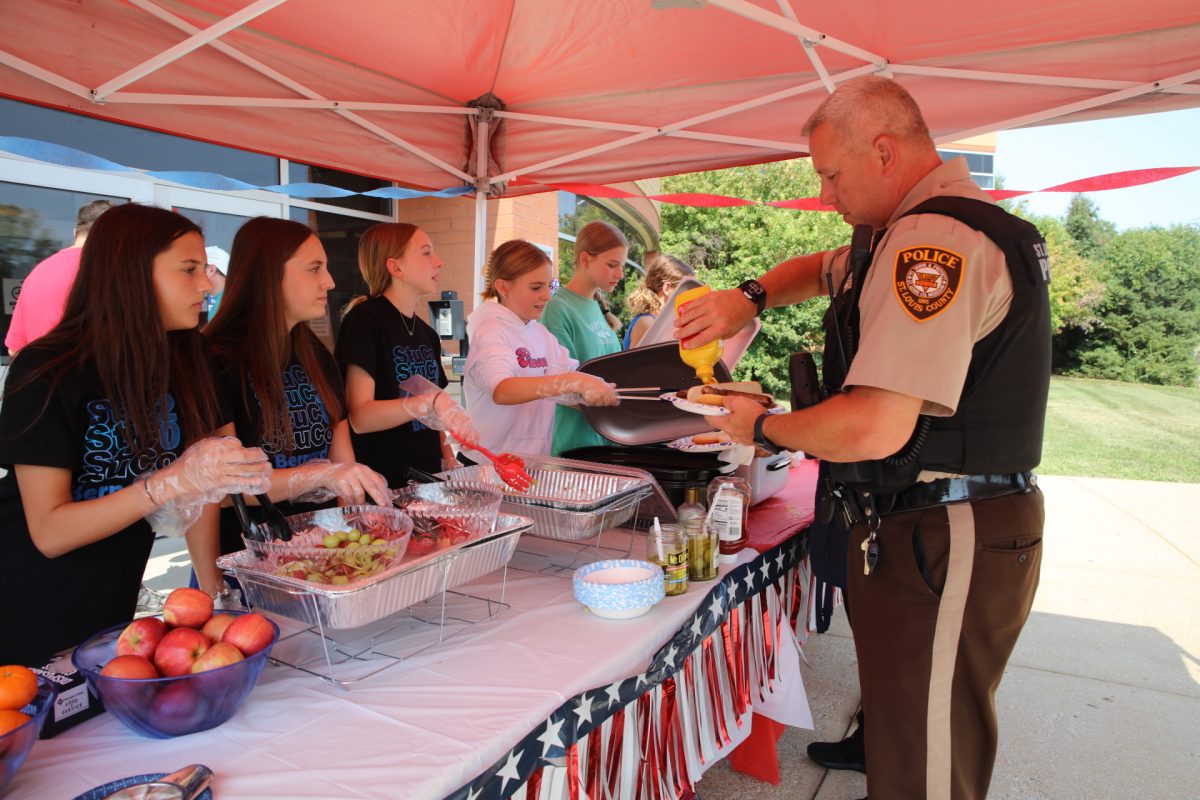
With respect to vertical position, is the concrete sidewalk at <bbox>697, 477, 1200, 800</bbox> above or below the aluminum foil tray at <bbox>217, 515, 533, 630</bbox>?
below

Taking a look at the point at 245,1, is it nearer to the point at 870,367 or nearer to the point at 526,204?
the point at 870,367

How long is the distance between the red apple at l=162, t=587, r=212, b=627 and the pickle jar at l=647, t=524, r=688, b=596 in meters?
0.92

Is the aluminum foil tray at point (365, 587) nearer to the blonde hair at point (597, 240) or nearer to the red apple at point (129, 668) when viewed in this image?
the red apple at point (129, 668)

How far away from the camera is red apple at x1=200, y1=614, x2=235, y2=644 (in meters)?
1.17

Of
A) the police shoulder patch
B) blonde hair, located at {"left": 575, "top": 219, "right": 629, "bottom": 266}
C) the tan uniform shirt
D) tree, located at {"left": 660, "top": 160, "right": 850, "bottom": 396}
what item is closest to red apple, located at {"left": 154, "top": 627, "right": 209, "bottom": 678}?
the tan uniform shirt

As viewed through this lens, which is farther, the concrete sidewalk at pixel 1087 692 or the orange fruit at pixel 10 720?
the concrete sidewalk at pixel 1087 692

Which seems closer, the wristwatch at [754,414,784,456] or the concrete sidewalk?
the wristwatch at [754,414,784,456]

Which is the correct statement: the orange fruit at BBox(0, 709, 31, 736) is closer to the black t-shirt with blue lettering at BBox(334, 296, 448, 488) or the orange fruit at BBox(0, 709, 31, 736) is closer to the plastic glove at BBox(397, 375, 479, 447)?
the plastic glove at BBox(397, 375, 479, 447)

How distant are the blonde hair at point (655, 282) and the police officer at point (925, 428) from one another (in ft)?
9.81

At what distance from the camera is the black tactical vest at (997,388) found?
4.66 ft

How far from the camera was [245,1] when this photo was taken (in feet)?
8.79

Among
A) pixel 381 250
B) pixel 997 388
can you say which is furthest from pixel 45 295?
pixel 997 388

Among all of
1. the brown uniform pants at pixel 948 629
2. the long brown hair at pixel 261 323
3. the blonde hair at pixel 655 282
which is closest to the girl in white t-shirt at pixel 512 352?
the long brown hair at pixel 261 323

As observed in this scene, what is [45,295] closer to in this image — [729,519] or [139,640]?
[139,640]
